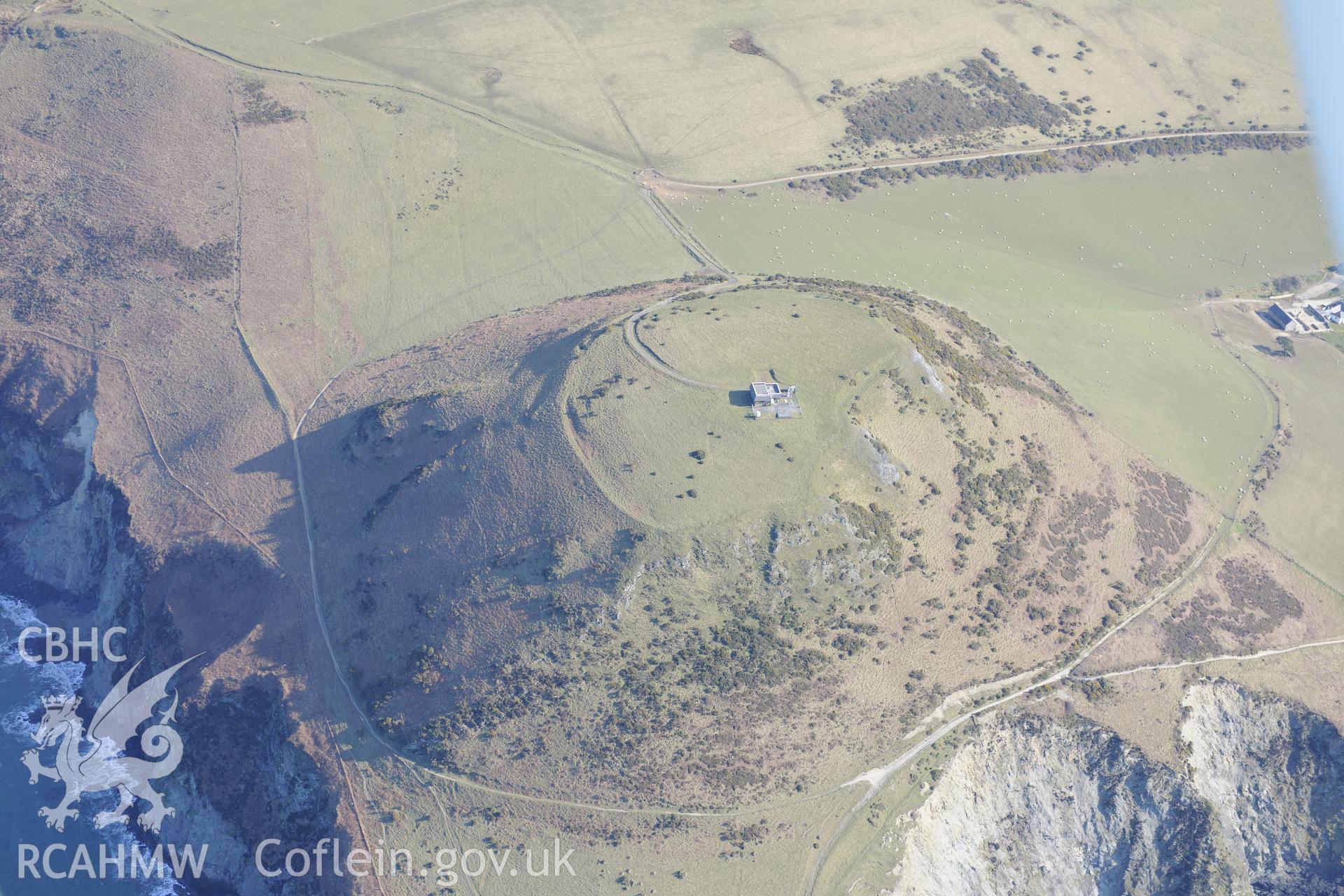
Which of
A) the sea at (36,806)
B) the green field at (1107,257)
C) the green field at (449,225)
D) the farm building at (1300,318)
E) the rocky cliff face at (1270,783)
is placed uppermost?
the green field at (449,225)

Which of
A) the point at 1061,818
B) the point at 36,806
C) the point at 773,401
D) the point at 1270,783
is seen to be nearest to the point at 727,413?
the point at 773,401

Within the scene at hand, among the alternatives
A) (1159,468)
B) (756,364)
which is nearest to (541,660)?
(756,364)

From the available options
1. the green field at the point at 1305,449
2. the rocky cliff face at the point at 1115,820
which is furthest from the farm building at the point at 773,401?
the green field at the point at 1305,449

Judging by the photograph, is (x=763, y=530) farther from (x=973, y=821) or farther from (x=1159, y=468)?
(x=1159, y=468)

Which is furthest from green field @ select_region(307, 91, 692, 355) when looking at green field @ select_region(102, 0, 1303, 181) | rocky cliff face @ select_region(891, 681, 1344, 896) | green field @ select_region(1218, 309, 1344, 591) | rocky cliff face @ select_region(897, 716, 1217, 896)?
green field @ select_region(1218, 309, 1344, 591)

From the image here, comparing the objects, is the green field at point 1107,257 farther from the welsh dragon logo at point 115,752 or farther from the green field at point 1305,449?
the welsh dragon logo at point 115,752

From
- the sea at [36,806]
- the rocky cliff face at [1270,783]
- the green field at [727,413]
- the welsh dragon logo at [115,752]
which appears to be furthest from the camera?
the green field at [727,413]

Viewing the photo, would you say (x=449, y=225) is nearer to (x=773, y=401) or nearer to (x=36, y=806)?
(x=773, y=401)
